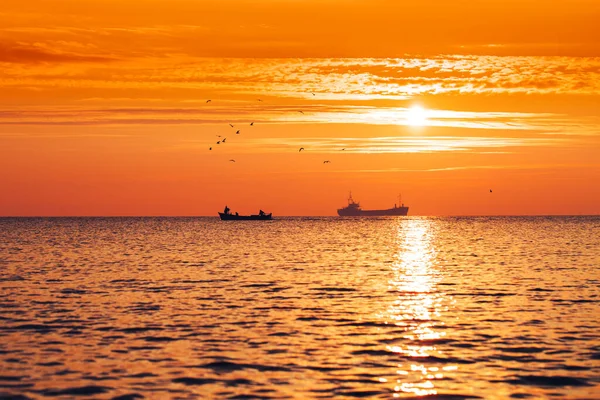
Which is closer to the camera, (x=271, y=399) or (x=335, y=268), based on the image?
(x=271, y=399)

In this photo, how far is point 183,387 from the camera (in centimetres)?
3191

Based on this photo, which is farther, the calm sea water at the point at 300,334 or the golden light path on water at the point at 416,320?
the golden light path on water at the point at 416,320

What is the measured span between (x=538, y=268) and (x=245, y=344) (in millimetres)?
54025

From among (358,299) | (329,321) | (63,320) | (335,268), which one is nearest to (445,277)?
(335,268)

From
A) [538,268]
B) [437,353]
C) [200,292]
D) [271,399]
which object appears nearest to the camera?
[271,399]

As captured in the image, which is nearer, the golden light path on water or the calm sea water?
the calm sea water

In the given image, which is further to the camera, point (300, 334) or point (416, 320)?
point (416, 320)

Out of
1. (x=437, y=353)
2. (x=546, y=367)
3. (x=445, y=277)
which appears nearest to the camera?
(x=546, y=367)

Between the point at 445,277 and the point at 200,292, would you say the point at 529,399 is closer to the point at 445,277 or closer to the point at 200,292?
the point at 200,292

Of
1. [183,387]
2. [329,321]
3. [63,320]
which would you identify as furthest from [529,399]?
[63,320]

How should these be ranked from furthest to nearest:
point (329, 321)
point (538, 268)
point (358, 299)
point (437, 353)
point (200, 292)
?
point (538, 268), point (200, 292), point (358, 299), point (329, 321), point (437, 353)

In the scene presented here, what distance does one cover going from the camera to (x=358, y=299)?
59250 millimetres

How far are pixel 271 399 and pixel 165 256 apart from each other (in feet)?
276

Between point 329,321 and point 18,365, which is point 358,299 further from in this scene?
point 18,365
